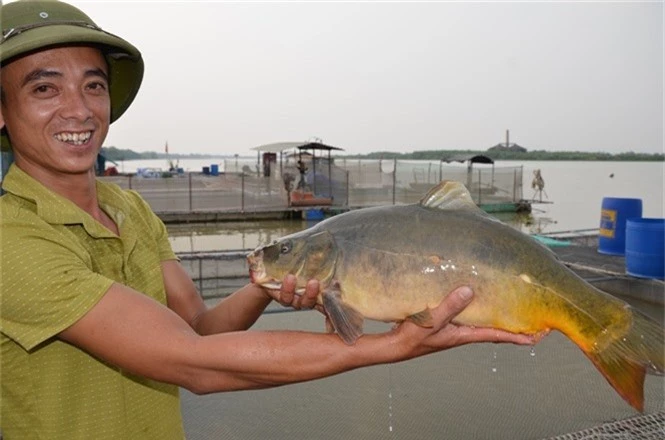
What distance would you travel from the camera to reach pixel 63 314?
1.48 m

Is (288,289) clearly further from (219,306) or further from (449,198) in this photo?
(449,198)

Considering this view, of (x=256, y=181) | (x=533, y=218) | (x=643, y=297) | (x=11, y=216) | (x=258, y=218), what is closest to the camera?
(x=11, y=216)

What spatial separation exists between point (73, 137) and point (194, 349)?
0.78 metres

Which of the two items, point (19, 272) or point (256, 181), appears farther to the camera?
point (256, 181)

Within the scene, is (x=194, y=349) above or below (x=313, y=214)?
above

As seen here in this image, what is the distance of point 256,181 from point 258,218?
5.46 metres

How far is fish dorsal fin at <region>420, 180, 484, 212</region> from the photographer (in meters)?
2.10

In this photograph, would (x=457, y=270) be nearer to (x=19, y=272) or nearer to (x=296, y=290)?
(x=296, y=290)

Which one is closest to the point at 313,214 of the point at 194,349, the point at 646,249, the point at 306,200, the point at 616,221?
the point at 306,200

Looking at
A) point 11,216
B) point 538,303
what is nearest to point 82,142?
point 11,216

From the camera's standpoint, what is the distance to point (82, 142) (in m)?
1.81

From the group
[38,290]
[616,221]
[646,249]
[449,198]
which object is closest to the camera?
[38,290]

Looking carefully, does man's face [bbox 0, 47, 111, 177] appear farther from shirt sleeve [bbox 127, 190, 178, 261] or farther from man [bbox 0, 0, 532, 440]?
shirt sleeve [bbox 127, 190, 178, 261]

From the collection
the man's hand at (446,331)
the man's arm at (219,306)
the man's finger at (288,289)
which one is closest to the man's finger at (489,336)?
the man's hand at (446,331)
